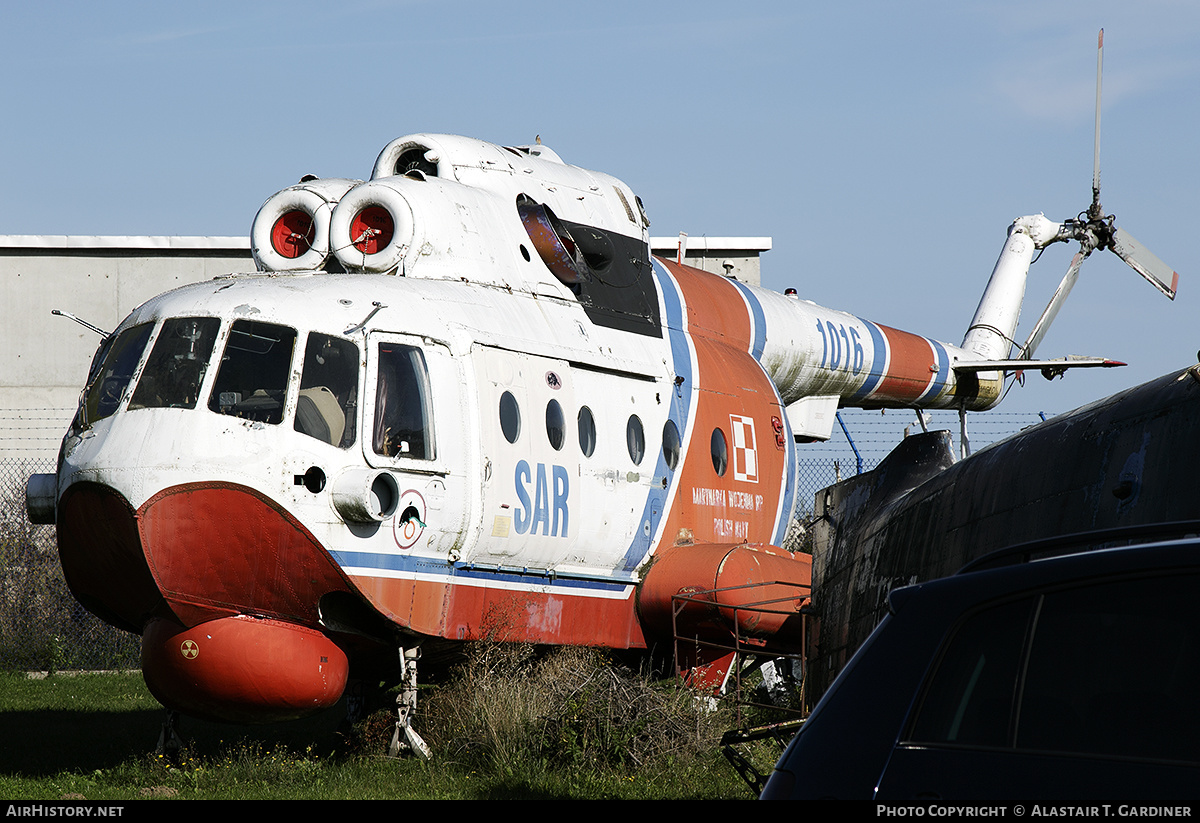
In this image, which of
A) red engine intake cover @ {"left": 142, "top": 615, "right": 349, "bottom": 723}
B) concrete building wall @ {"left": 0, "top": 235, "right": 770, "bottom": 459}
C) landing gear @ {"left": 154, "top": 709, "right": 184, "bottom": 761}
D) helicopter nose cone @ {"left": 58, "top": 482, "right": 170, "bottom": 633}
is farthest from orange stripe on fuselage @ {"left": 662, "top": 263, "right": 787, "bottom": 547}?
A: concrete building wall @ {"left": 0, "top": 235, "right": 770, "bottom": 459}

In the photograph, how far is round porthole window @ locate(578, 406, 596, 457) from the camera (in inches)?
412

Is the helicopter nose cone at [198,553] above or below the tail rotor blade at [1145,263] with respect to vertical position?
below

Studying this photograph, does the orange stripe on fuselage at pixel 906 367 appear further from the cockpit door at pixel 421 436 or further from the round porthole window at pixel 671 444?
the cockpit door at pixel 421 436

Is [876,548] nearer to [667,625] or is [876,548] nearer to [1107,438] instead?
[667,625]

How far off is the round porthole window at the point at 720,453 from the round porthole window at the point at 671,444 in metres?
0.61

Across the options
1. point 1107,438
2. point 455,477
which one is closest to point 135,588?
point 455,477

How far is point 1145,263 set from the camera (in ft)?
61.0

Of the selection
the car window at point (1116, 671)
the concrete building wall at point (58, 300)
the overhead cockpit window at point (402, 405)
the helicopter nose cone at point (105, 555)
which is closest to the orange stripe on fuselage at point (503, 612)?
the overhead cockpit window at point (402, 405)

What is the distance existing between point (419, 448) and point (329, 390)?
2.41 feet

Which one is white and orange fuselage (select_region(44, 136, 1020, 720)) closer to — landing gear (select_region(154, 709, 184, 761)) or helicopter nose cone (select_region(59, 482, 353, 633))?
helicopter nose cone (select_region(59, 482, 353, 633))

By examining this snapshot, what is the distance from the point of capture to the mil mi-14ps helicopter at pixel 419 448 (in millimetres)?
8469

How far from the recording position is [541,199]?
453 inches

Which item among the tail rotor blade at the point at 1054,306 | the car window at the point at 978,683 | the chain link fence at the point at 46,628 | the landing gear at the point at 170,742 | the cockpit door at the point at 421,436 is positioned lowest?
the chain link fence at the point at 46,628

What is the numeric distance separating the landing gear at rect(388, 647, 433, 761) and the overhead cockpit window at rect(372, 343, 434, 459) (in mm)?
1505
